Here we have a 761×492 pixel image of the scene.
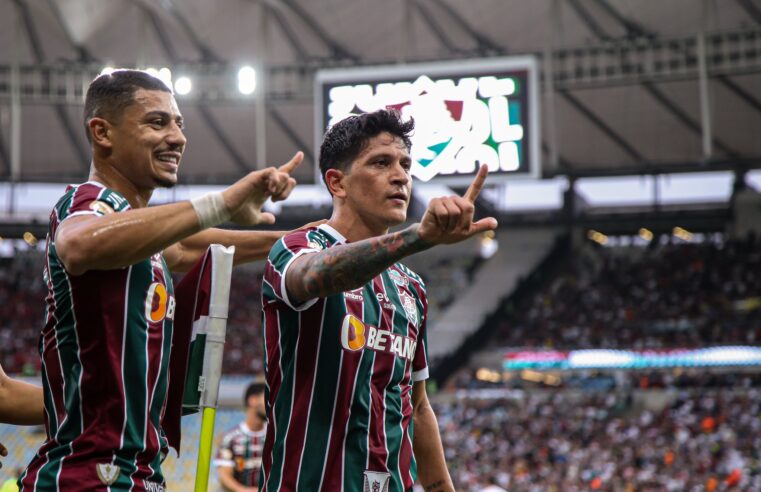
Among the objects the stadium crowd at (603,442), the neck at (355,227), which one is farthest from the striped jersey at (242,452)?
the stadium crowd at (603,442)

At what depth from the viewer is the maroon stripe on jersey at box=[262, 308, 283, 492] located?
369cm

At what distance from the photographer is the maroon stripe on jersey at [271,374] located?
3686 mm

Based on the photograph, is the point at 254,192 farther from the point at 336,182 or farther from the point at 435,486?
the point at 435,486

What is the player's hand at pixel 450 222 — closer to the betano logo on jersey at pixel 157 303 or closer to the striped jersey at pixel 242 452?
the betano logo on jersey at pixel 157 303

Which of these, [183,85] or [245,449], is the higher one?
[183,85]

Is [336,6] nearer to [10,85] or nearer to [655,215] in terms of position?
[10,85]

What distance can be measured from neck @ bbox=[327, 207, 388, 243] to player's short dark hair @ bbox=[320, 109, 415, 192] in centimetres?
19

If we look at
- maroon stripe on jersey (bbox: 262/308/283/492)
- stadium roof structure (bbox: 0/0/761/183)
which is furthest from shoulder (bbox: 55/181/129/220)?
stadium roof structure (bbox: 0/0/761/183)

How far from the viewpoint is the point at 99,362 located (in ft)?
10.3

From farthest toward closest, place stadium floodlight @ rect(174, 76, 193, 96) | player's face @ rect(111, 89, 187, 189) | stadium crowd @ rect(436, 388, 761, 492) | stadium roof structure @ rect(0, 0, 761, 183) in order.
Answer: stadium floodlight @ rect(174, 76, 193, 96), stadium roof structure @ rect(0, 0, 761, 183), stadium crowd @ rect(436, 388, 761, 492), player's face @ rect(111, 89, 187, 189)

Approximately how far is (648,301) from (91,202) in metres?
35.9

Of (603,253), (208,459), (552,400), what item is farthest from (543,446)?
(208,459)

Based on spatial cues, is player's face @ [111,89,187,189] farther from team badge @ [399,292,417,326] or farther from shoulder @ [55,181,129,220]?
team badge @ [399,292,417,326]

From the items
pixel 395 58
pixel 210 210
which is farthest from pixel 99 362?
pixel 395 58
